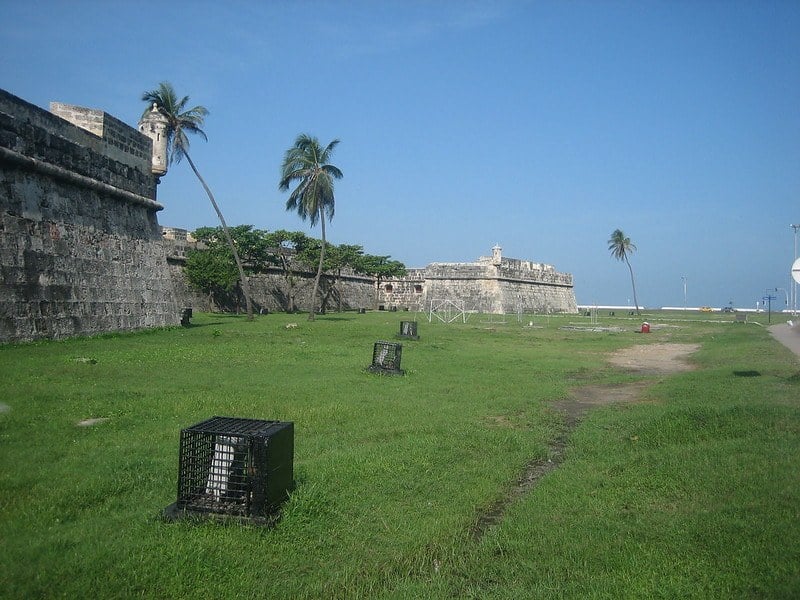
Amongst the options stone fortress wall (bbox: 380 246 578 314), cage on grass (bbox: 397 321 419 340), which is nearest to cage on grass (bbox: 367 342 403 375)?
cage on grass (bbox: 397 321 419 340)

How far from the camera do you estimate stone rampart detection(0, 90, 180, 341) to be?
1121 centimetres

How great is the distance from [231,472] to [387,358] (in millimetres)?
7291

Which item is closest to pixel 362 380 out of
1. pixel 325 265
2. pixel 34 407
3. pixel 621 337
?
pixel 34 407

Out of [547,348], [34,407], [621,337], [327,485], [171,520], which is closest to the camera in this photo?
[171,520]

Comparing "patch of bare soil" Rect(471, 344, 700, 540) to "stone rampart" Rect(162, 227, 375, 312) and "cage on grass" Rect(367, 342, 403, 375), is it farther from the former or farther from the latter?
"stone rampart" Rect(162, 227, 375, 312)

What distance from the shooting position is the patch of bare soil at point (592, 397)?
4766 mm

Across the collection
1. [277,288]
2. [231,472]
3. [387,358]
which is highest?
[277,288]

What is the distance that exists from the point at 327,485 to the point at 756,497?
2.97 metres

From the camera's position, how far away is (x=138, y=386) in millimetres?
8375

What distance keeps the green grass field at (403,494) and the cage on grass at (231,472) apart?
13 centimetres

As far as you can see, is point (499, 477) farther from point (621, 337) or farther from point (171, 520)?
point (621, 337)

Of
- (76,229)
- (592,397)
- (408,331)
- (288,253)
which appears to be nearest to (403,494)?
(592,397)

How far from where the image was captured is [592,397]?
10195mm

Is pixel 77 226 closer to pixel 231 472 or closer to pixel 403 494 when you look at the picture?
pixel 231 472
